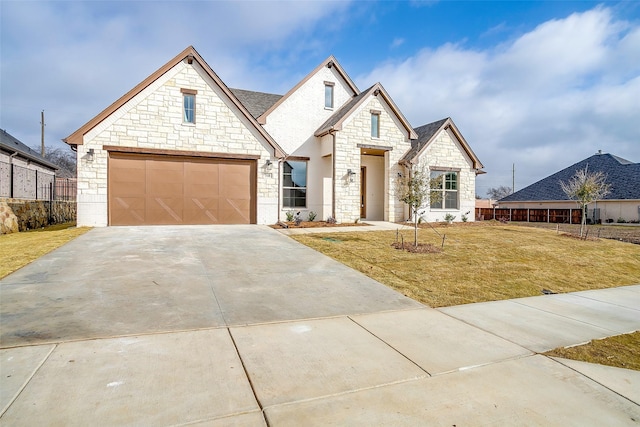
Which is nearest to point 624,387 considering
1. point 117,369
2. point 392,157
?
point 117,369

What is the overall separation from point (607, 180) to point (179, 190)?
39.4m

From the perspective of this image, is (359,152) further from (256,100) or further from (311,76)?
(256,100)

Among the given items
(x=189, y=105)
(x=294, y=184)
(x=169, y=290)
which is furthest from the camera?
(x=294, y=184)

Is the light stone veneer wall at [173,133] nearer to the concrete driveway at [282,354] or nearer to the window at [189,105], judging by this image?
the window at [189,105]

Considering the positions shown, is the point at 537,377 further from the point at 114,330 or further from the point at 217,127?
the point at 217,127

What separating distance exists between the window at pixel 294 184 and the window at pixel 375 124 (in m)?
4.25

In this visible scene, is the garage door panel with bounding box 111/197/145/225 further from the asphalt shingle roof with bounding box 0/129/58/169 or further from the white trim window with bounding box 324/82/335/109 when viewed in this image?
the white trim window with bounding box 324/82/335/109

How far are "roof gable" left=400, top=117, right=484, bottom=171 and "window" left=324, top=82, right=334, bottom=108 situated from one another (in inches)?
210

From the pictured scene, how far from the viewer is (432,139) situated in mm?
19328

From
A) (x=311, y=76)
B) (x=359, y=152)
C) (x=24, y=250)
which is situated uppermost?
(x=311, y=76)

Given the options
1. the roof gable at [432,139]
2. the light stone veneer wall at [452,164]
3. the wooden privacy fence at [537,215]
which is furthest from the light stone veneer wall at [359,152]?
the wooden privacy fence at [537,215]

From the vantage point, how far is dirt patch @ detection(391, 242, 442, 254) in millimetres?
10445

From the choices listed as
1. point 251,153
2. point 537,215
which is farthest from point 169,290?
point 537,215

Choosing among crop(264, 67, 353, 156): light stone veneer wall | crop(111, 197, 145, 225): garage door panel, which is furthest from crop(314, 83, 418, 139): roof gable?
crop(111, 197, 145, 225): garage door panel
